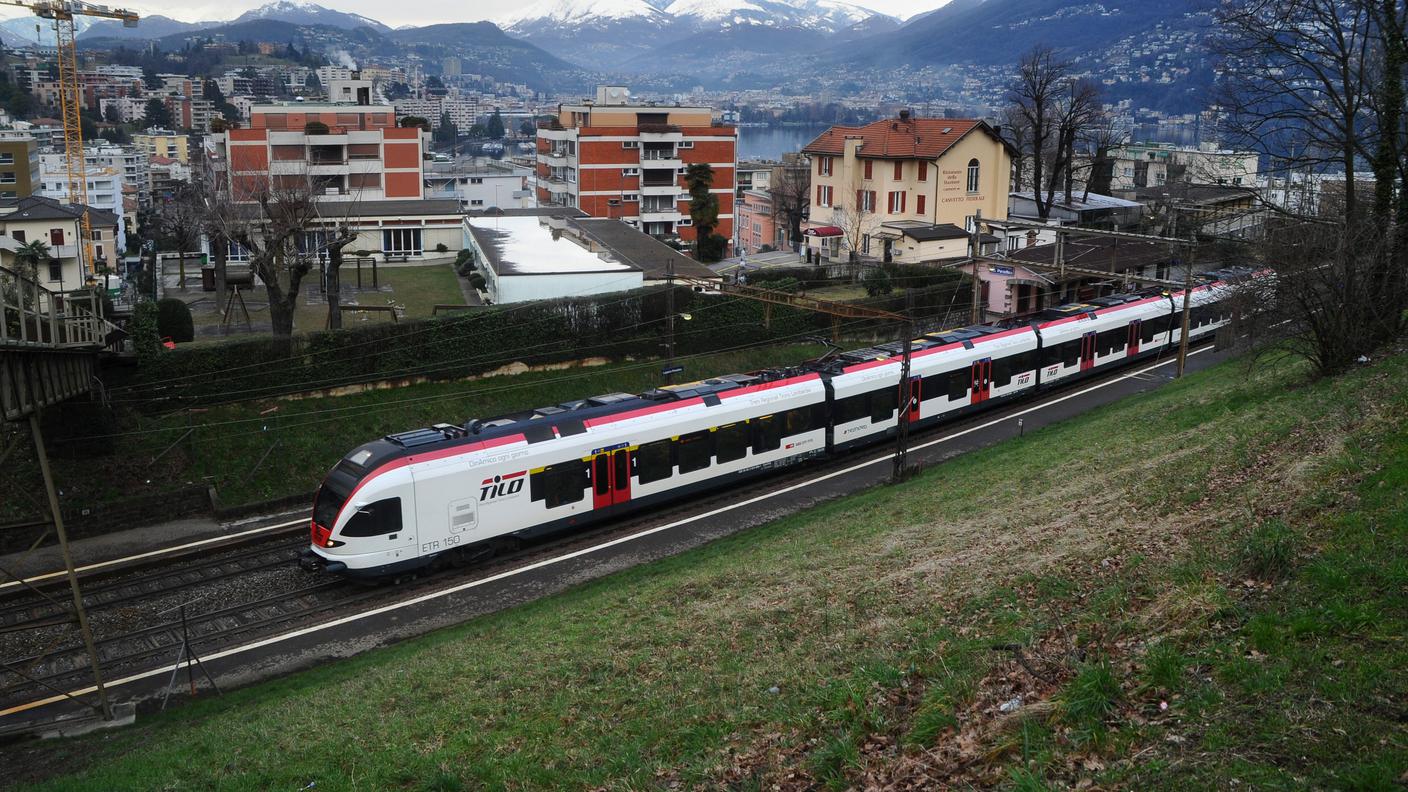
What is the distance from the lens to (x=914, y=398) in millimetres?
30016

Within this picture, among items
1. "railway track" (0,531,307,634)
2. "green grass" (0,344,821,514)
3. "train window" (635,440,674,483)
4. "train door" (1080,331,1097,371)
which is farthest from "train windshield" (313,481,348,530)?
"train door" (1080,331,1097,371)

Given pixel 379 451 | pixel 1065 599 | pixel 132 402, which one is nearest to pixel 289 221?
pixel 132 402

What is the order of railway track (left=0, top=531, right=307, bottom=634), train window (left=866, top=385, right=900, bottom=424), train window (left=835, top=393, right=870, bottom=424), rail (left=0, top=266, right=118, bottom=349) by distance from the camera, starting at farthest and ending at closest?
train window (left=866, top=385, right=900, bottom=424) < train window (left=835, top=393, right=870, bottom=424) < railway track (left=0, top=531, right=307, bottom=634) < rail (left=0, top=266, right=118, bottom=349)

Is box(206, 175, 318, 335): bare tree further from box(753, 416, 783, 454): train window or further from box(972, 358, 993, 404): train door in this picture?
box(972, 358, 993, 404): train door

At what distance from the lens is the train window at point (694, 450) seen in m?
24.5

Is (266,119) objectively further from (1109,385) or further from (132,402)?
(1109,385)

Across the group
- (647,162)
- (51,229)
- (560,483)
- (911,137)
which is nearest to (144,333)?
(560,483)

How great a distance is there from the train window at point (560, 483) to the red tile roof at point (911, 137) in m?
42.0

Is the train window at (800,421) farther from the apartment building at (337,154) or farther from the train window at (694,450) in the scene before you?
the apartment building at (337,154)

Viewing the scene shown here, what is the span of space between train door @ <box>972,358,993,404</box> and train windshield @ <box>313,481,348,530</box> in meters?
19.8

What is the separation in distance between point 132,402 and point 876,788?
26.6 meters

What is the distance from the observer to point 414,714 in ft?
42.5

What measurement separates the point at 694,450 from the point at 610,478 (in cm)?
251

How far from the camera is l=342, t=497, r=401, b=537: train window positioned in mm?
19641
